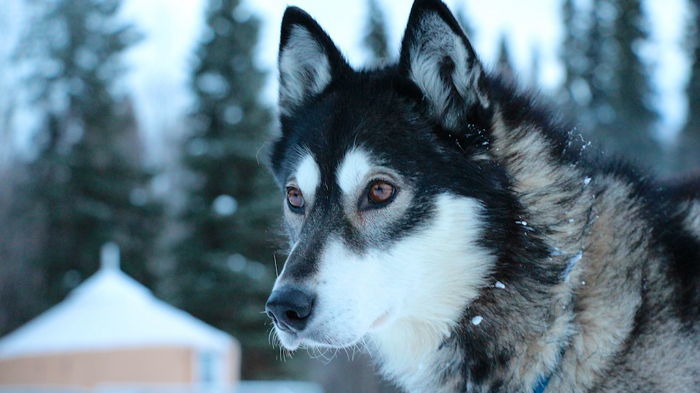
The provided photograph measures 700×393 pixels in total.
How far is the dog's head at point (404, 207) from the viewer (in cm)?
306

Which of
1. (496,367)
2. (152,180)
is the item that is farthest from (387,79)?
(152,180)

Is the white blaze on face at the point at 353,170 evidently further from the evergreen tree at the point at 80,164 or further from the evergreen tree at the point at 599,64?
the evergreen tree at the point at 599,64

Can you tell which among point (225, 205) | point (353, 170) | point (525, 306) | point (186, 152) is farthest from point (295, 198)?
point (186, 152)

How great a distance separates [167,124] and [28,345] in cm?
2375

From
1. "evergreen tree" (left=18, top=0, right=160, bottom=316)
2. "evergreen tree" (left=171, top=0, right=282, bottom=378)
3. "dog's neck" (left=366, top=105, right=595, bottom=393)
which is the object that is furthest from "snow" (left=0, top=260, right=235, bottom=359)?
"dog's neck" (left=366, top=105, right=595, bottom=393)

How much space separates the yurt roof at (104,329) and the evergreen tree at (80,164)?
212 inches

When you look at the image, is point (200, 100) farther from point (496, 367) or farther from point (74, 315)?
point (496, 367)

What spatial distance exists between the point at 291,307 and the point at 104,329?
2267 centimetres

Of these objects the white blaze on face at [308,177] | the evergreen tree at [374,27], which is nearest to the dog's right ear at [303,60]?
the white blaze on face at [308,177]

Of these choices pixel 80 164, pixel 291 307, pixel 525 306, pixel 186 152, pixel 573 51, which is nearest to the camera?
pixel 291 307

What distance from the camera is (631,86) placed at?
102 ft

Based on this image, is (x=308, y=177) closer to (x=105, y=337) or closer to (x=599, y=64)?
(x=105, y=337)

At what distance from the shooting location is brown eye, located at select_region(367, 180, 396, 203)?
127 inches

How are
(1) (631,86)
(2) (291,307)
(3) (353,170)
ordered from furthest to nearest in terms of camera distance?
(1) (631,86) < (3) (353,170) < (2) (291,307)
